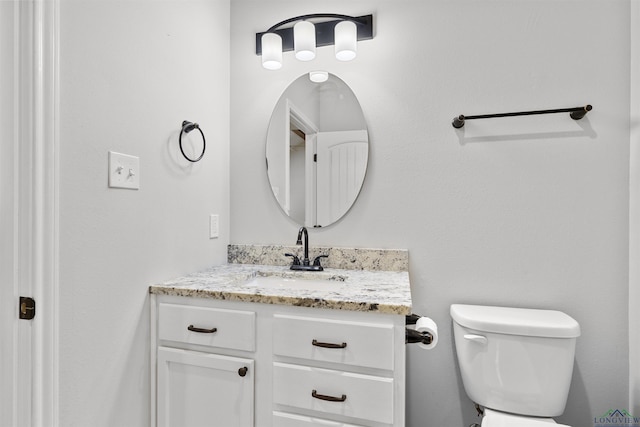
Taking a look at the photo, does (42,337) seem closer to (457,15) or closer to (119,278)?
(119,278)

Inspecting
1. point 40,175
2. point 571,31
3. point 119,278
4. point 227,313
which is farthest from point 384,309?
point 571,31

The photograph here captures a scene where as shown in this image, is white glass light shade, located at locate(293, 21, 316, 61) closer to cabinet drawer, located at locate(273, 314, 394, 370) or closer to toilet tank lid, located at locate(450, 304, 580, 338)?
cabinet drawer, located at locate(273, 314, 394, 370)

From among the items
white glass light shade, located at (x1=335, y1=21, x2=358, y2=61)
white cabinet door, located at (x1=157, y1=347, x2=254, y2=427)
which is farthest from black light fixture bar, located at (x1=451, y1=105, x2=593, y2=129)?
white cabinet door, located at (x1=157, y1=347, x2=254, y2=427)

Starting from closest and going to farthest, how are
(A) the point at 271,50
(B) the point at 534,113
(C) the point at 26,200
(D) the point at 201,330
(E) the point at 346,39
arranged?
(C) the point at 26,200 < (D) the point at 201,330 < (B) the point at 534,113 < (E) the point at 346,39 < (A) the point at 271,50

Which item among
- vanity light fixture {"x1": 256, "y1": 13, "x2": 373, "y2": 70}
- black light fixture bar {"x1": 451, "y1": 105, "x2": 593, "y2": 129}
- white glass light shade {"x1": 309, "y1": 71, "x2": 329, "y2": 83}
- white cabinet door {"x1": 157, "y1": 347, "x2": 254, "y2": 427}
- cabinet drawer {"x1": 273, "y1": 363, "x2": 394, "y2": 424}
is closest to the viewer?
cabinet drawer {"x1": 273, "y1": 363, "x2": 394, "y2": 424}

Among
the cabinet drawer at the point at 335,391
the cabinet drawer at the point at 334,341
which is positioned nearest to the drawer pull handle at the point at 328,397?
the cabinet drawer at the point at 335,391

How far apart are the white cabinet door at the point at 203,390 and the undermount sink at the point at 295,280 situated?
367mm

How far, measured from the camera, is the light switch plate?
113 centimetres

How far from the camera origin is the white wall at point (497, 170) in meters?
1.42

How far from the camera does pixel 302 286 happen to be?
4.94 ft

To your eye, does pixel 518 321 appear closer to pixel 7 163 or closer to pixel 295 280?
pixel 295 280

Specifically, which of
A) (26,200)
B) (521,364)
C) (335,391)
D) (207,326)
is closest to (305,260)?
(207,326)

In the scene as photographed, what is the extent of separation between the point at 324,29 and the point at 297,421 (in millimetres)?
1697

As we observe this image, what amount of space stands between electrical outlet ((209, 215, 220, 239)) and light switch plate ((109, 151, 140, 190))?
0.49m
